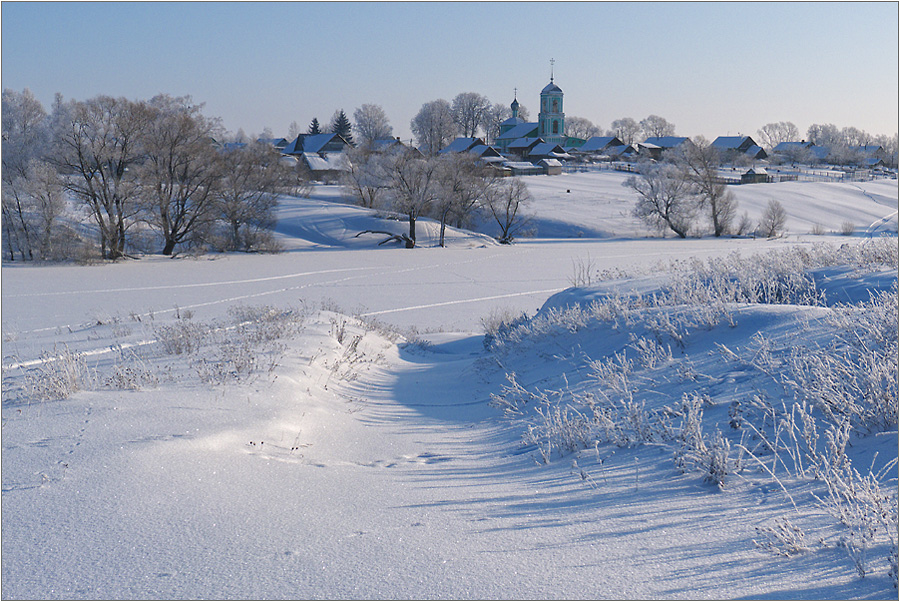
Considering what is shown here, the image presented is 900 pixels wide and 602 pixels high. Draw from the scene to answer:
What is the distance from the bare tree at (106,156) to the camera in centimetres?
3328

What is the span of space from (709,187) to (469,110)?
281 feet

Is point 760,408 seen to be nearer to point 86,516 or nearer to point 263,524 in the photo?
point 263,524

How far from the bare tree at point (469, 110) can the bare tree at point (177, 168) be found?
9924 cm

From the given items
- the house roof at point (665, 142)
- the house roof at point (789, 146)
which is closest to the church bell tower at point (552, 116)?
the house roof at point (665, 142)

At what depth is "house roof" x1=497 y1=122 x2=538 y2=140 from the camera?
132000 millimetres

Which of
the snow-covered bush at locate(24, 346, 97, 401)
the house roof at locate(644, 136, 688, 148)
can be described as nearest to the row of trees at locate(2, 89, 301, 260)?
the snow-covered bush at locate(24, 346, 97, 401)

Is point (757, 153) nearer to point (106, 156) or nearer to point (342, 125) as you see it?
point (342, 125)

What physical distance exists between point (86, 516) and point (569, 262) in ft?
110

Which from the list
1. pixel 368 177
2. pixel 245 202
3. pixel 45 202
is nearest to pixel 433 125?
pixel 368 177

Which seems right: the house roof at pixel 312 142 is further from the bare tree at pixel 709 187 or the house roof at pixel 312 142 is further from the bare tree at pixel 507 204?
the bare tree at pixel 709 187

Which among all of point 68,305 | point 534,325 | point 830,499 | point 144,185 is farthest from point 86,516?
point 144,185

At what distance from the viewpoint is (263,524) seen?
3.61 meters

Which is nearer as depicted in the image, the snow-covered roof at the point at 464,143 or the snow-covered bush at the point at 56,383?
the snow-covered bush at the point at 56,383

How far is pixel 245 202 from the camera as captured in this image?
43406mm
